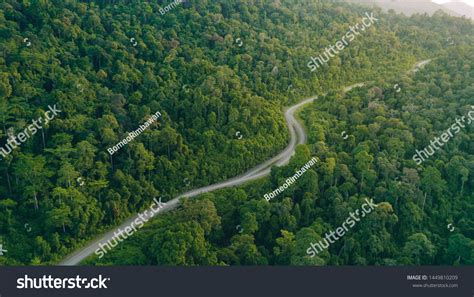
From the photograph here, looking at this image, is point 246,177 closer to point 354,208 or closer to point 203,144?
point 203,144

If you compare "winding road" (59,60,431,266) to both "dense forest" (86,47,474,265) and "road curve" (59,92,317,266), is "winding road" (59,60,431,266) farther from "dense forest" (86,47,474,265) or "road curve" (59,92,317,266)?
"dense forest" (86,47,474,265)

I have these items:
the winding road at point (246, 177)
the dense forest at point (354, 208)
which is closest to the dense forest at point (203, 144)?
the dense forest at point (354, 208)

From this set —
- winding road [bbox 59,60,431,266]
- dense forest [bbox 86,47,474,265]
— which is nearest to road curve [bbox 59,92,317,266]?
winding road [bbox 59,60,431,266]

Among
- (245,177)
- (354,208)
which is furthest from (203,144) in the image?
(354,208)

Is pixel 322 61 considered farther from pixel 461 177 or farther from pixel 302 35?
pixel 461 177

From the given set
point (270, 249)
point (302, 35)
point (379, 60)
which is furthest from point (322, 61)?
point (270, 249)
